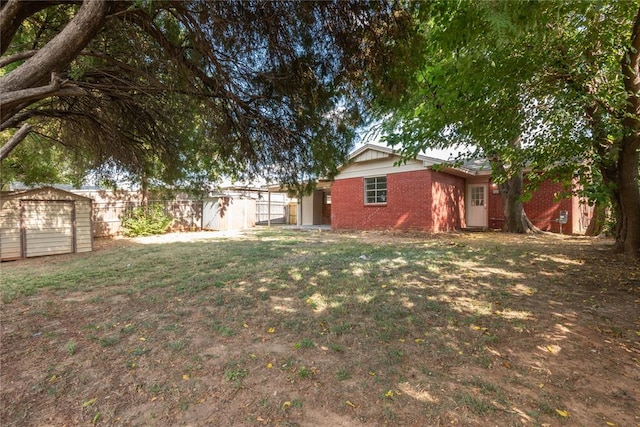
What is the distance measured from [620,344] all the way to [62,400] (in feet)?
16.3

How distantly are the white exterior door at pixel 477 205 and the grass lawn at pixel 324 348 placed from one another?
10521 mm

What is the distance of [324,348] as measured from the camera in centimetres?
300

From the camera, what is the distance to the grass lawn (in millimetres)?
2141

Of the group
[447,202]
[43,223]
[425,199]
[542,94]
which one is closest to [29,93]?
[542,94]

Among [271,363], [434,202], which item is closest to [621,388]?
[271,363]

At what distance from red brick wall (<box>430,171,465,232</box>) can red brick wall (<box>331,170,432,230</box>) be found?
0.41 meters

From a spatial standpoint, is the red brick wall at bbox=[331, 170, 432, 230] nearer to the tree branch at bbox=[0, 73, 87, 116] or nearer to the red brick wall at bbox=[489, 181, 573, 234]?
the red brick wall at bbox=[489, 181, 573, 234]

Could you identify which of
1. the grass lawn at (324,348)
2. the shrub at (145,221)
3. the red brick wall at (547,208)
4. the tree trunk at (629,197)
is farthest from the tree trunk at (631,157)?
the shrub at (145,221)

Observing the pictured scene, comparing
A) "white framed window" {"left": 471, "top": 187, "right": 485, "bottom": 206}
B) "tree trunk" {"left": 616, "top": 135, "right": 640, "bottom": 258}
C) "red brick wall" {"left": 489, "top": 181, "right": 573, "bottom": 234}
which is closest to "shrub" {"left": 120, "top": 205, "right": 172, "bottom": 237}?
"white framed window" {"left": 471, "top": 187, "right": 485, "bottom": 206}

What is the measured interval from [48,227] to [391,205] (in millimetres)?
12339

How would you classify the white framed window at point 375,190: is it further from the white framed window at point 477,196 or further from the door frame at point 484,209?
the white framed window at point 477,196

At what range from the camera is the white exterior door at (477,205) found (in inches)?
629

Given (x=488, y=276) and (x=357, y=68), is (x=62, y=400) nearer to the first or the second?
(x=357, y=68)

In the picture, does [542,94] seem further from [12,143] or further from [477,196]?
[477,196]
